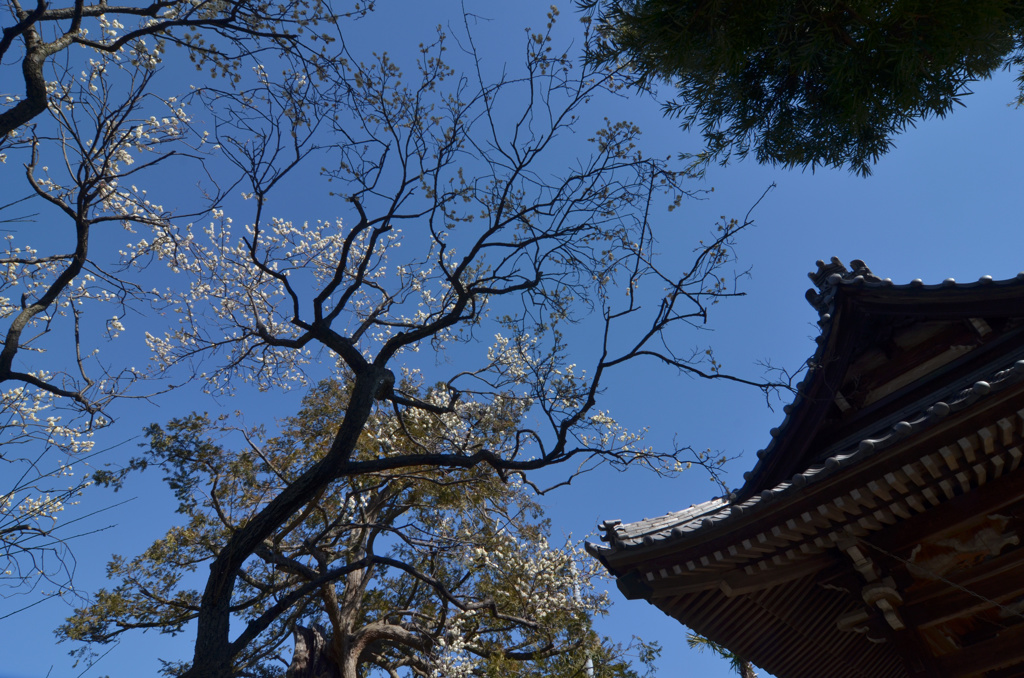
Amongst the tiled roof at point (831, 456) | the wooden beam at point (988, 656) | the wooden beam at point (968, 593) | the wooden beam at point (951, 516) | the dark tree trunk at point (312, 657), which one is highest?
the dark tree trunk at point (312, 657)

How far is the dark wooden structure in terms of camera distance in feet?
10.9

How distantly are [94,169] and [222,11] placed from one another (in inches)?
79.4

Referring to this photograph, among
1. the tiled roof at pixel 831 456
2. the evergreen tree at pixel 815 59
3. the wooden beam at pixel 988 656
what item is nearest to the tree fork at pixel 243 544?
the tiled roof at pixel 831 456

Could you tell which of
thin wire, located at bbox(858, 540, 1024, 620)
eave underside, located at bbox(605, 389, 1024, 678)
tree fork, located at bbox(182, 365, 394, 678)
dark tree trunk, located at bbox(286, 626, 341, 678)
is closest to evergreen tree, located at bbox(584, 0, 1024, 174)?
eave underside, located at bbox(605, 389, 1024, 678)

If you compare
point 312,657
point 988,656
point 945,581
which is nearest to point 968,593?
point 945,581

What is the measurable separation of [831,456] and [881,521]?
0.50m

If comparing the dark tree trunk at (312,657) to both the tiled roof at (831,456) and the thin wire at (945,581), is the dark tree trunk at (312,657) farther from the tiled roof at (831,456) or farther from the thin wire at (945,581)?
the thin wire at (945,581)

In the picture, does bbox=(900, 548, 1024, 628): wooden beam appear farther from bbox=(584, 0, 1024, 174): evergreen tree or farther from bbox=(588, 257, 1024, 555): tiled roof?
bbox=(584, 0, 1024, 174): evergreen tree

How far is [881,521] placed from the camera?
3672mm

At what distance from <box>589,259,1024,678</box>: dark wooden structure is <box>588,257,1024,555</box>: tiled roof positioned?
0.01 meters

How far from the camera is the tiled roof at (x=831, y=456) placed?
10.00 feet

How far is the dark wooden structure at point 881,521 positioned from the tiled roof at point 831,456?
0.01m

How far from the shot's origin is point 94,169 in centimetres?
454

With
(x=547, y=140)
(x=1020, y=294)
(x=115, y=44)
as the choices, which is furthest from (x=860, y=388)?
(x=115, y=44)
